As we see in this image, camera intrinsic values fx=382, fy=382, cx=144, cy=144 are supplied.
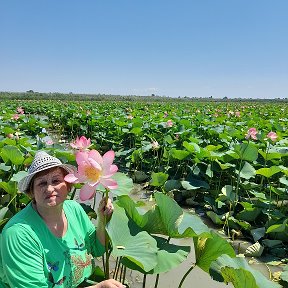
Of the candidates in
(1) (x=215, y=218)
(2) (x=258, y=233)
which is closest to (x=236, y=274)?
(2) (x=258, y=233)

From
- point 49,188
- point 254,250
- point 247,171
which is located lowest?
point 254,250

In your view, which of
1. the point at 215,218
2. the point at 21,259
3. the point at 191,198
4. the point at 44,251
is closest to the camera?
the point at 21,259

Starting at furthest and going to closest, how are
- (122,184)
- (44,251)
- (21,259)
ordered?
(122,184) < (44,251) < (21,259)

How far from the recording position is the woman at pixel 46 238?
1436mm

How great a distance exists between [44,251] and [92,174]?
0.50m

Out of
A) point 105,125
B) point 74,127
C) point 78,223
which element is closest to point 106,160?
point 78,223

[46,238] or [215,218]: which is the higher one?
[46,238]

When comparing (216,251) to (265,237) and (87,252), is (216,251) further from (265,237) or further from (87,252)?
(265,237)

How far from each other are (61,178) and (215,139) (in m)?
4.54

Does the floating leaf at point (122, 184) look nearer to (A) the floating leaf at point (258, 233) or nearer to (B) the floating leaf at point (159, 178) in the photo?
(A) the floating leaf at point (258, 233)

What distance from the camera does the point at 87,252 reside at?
70.9 inches

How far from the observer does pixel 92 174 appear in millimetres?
1255

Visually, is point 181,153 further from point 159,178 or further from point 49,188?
point 49,188

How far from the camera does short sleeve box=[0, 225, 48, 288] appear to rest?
142cm
